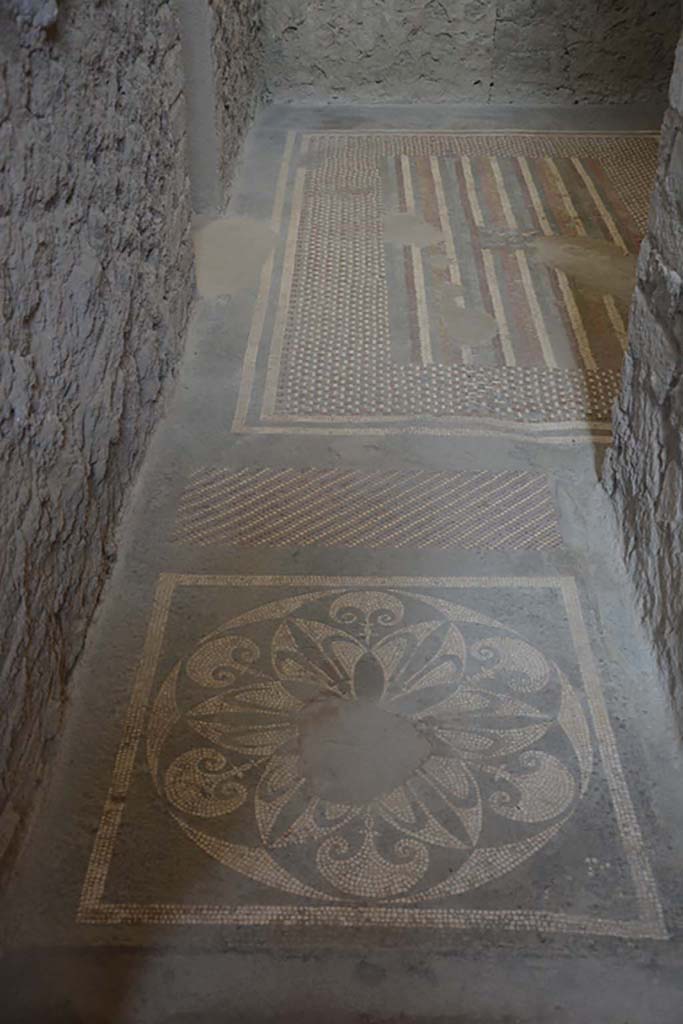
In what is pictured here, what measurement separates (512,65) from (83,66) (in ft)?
11.8

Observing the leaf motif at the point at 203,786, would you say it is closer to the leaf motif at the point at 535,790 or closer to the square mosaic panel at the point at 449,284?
the leaf motif at the point at 535,790

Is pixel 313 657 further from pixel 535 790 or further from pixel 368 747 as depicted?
pixel 535 790

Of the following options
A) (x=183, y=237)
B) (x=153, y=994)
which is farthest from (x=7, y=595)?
(x=183, y=237)

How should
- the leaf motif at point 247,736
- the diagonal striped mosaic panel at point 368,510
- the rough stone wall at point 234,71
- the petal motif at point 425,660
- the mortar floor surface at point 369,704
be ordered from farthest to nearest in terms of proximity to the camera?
1. the rough stone wall at point 234,71
2. the diagonal striped mosaic panel at point 368,510
3. the petal motif at point 425,660
4. the leaf motif at point 247,736
5. the mortar floor surface at point 369,704

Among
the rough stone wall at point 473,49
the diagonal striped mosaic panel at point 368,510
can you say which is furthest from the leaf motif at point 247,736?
the rough stone wall at point 473,49

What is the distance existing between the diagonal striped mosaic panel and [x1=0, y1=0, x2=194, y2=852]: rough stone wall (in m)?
0.24

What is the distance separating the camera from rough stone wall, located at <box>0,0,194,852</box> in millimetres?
1850

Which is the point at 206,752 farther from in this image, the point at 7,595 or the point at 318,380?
the point at 318,380

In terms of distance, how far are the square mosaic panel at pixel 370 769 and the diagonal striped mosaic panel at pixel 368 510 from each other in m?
0.16

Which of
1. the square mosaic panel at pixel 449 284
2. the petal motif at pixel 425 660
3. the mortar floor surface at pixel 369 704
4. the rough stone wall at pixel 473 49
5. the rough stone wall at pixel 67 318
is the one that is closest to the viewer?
the mortar floor surface at pixel 369 704

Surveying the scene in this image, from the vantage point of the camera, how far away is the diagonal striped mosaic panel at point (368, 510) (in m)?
2.57

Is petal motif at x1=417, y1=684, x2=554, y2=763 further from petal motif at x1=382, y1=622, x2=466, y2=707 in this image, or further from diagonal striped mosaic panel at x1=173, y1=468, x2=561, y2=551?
diagonal striped mosaic panel at x1=173, y1=468, x2=561, y2=551

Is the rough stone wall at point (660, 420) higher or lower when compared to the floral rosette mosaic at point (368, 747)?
higher

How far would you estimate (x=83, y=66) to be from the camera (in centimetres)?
225
